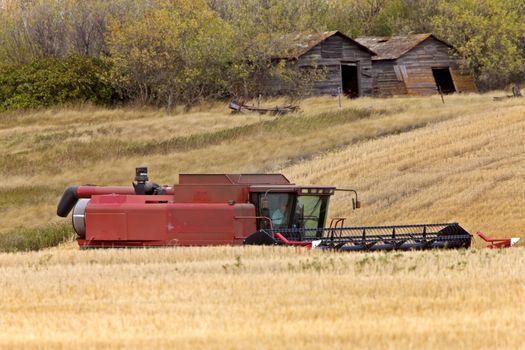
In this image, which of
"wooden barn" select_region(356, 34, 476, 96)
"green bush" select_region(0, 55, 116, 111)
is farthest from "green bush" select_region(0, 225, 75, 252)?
"wooden barn" select_region(356, 34, 476, 96)

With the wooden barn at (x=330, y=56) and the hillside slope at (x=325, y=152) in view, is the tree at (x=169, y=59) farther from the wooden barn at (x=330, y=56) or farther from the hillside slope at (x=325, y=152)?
the wooden barn at (x=330, y=56)

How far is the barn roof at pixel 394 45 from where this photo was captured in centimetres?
6538

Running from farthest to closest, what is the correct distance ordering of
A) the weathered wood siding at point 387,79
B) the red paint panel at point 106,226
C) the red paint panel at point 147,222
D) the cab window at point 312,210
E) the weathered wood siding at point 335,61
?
the weathered wood siding at point 387,79 → the weathered wood siding at point 335,61 → the cab window at point 312,210 → the red paint panel at point 106,226 → the red paint panel at point 147,222

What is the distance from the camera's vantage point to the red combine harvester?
2206 centimetres

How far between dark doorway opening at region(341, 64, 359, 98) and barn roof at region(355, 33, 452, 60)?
70.6 inches

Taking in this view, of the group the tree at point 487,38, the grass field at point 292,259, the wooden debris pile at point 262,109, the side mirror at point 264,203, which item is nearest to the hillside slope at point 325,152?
the grass field at point 292,259

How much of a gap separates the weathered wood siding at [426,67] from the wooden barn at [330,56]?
2.23 metres

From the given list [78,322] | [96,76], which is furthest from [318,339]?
[96,76]

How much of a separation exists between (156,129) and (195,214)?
2837 cm

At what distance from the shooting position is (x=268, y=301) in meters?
13.9

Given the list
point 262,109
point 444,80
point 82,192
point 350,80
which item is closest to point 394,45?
point 350,80

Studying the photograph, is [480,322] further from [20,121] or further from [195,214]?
[20,121]

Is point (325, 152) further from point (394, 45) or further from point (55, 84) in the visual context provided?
point (394, 45)

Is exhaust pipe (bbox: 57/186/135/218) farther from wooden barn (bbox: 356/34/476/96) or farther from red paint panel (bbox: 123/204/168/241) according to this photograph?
wooden barn (bbox: 356/34/476/96)
